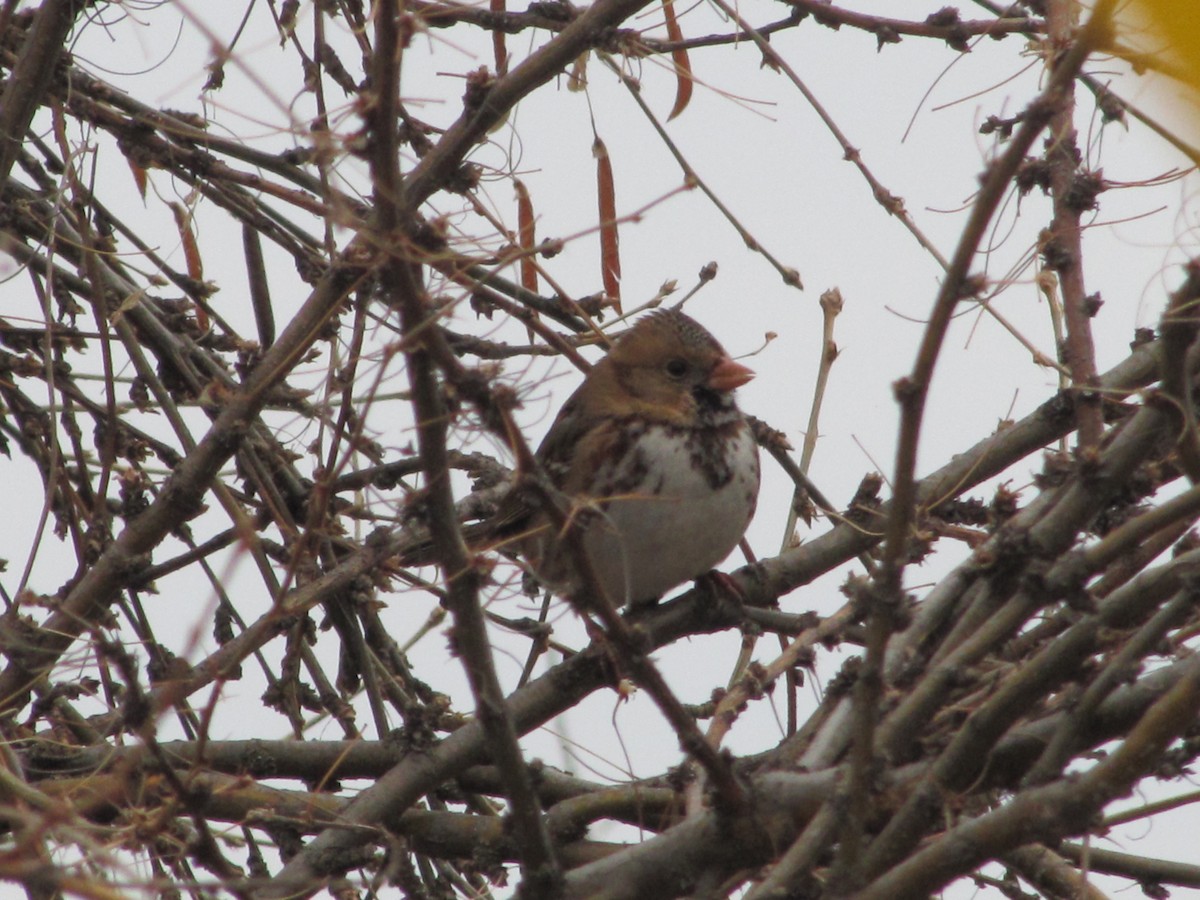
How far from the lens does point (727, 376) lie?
4102mm

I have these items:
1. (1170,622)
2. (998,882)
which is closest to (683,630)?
(998,882)

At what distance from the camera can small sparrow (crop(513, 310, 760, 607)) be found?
12.4 ft

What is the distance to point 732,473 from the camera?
12.7 feet

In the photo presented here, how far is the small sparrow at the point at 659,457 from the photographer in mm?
3775

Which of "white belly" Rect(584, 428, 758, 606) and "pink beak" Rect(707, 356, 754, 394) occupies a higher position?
"pink beak" Rect(707, 356, 754, 394)

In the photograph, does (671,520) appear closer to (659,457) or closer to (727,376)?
(659,457)

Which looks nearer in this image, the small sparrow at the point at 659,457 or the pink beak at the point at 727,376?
the small sparrow at the point at 659,457

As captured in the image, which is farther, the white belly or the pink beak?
the pink beak

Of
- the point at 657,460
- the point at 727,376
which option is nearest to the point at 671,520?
the point at 657,460

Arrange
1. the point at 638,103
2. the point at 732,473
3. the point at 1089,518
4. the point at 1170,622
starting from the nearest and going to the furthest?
the point at 1170,622
the point at 1089,518
the point at 638,103
the point at 732,473

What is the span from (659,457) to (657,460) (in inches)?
0.5

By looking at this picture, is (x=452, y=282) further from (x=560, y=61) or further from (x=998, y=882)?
(x=998, y=882)

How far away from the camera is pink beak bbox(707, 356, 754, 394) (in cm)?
409

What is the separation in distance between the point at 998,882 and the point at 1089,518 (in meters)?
1.04
